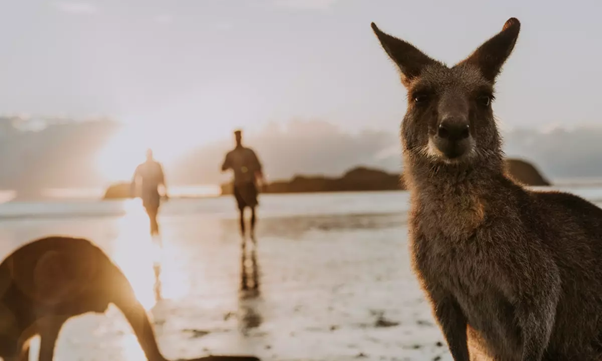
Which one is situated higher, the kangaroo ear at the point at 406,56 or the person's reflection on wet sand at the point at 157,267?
the kangaroo ear at the point at 406,56

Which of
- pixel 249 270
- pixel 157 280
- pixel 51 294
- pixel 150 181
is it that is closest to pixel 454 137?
pixel 51 294

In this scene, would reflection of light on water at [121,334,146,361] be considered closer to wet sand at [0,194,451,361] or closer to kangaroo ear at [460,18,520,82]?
wet sand at [0,194,451,361]

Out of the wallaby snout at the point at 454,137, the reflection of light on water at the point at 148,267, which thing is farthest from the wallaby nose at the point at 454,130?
the reflection of light on water at the point at 148,267

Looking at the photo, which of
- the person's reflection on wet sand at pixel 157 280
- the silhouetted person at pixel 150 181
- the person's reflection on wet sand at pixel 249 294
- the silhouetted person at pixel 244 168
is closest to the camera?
the person's reflection on wet sand at pixel 249 294

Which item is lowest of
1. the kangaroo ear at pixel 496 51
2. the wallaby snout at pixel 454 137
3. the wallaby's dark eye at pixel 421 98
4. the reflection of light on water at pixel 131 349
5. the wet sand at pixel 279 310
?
the wet sand at pixel 279 310

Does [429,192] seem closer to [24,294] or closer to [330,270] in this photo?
[24,294]

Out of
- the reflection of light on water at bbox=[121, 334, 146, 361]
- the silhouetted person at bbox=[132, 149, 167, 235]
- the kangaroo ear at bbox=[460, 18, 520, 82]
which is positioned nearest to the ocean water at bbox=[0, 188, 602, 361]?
the reflection of light on water at bbox=[121, 334, 146, 361]

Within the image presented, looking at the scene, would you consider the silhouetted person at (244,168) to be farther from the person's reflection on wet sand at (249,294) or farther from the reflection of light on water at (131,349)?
the reflection of light on water at (131,349)

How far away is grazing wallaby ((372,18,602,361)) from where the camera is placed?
392 centimetres

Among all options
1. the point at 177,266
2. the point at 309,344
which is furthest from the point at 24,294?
the point at 177,266

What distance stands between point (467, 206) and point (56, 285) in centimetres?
264

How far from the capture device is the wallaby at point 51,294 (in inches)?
171

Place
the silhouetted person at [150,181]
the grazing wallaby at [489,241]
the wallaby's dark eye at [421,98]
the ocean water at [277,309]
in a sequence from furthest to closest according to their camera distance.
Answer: the silhouetted person at [150,181], the ocean water at [277,309], the wallaby's dark eye at [421,98], the grazing wallaby at [489,241]

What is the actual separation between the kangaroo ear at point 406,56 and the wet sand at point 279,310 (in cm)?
228
